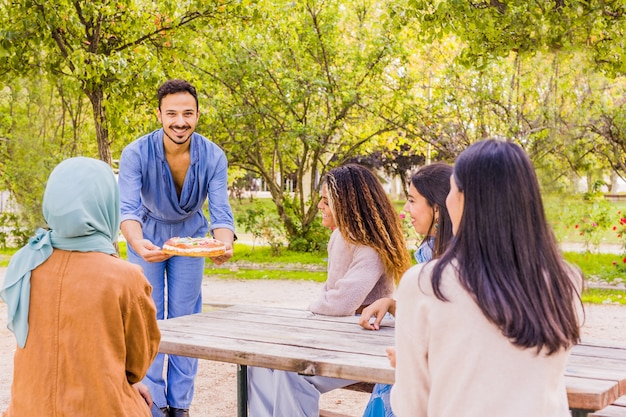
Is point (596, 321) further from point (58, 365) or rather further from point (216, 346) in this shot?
point (58, 365)

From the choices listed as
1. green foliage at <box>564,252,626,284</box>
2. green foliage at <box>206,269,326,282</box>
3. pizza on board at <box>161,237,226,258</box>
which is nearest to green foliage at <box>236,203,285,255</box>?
green foliage at <box>206,269,326,282</box>

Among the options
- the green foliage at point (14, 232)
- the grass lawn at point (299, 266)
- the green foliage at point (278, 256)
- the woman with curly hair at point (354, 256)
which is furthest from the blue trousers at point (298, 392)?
the green foliage at point (14, 232)

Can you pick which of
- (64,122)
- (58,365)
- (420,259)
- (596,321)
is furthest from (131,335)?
(64,122)

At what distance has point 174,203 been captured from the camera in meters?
4.63

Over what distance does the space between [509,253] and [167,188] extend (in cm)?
304

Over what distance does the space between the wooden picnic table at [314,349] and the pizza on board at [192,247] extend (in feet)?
1.60

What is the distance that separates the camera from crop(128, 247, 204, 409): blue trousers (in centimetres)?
448

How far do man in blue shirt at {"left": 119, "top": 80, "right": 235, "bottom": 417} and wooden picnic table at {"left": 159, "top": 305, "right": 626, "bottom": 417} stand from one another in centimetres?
88

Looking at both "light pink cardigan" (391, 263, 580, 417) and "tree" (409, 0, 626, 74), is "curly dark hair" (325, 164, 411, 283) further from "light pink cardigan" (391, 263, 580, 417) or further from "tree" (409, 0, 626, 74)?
"tree" (409, 0, 626, 74)

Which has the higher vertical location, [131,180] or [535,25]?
[535,25]

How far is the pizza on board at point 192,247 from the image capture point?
13.6ft

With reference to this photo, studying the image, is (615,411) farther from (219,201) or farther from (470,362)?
(219,201)

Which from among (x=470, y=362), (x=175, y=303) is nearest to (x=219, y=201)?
(x=175, y=303)

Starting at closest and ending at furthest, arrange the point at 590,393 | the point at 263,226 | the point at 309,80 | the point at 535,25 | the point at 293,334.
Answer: the point at 590,393 → the point at 293,334 → the point at 535,25 → the point at 309,80 → the point at 263,226
